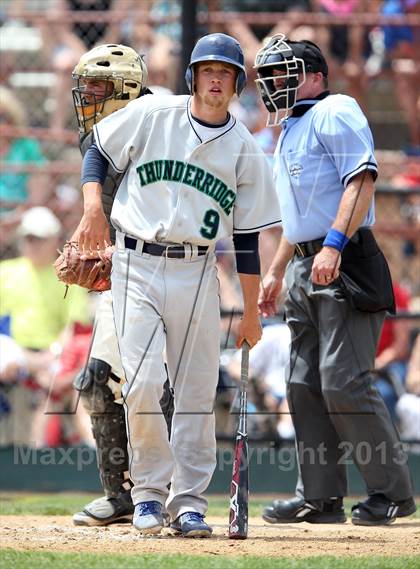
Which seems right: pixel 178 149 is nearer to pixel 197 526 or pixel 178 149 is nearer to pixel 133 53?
pixel 133 53

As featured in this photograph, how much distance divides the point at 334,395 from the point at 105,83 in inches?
74.7

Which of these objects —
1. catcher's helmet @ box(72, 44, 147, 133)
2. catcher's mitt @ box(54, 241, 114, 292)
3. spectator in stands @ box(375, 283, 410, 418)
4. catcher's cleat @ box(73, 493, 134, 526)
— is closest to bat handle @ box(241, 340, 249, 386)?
catcher's mitt @ box(54, 241, 114, 292)

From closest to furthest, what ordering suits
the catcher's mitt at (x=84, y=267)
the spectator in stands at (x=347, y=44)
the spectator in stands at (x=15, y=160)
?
the catcher's mitt at (x=84, y=267) < the spectator in stands at (x=15, y=160) < the spectator in stands at (x=347, y=44)

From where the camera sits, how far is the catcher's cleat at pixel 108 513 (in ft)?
19.5

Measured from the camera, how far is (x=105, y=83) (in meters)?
5.95

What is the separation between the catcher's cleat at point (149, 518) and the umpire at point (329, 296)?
3.94 feet

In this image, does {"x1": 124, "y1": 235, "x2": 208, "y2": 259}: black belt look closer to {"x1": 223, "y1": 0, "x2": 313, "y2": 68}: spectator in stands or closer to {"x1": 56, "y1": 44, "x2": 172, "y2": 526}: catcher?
{"x1": 56, "y1": 44, "x2": 172, "y2": 526}: catcher

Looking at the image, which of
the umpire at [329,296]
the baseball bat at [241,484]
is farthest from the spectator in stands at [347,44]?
the baseball bat at [241,484]

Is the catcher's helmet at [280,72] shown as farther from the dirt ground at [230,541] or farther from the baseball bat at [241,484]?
the dirt ground at [230,541]

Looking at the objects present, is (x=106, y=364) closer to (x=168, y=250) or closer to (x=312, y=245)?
(x=168, y=250)

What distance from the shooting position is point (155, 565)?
4.30m

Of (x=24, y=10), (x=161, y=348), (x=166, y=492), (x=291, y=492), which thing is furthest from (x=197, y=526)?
(x=24, y=10)

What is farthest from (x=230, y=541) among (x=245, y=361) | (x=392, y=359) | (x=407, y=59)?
(x=407, y=59)

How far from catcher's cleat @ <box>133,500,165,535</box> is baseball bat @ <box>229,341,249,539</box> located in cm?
31
